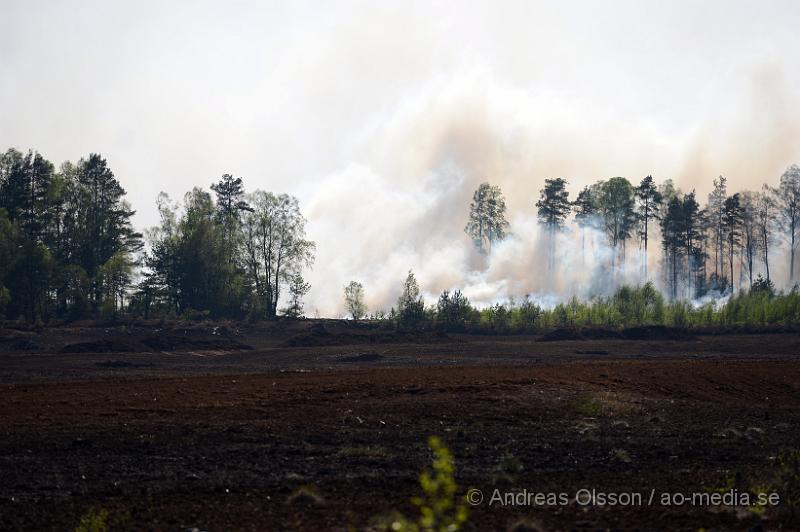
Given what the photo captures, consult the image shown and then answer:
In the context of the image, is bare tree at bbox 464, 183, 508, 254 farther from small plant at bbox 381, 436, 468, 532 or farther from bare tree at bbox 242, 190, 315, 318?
small plant at bbox 381, 436, 468, 532

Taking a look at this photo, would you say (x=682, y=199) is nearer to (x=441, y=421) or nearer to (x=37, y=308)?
(x=37, y=308)

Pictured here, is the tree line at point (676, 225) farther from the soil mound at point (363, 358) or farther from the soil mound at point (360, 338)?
the soil mound at point (363, 358)

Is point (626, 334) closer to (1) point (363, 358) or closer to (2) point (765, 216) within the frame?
(1) point (363, 358)

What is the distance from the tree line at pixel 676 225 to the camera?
95.4m

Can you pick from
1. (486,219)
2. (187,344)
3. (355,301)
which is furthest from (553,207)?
(187,344)

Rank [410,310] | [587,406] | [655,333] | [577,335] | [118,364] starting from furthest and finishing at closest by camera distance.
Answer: [410,310] < [577,335] < [655,333] < [118,364] < [587,406]

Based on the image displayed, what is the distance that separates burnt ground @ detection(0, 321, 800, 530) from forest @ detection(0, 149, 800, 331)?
34.4m

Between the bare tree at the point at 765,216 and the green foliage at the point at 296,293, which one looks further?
the bare tree at the point at 765,216

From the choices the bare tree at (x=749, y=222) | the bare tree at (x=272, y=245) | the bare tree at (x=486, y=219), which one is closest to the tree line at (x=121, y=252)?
the bare tree at (x=272, y=245)

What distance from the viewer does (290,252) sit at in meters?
85.3

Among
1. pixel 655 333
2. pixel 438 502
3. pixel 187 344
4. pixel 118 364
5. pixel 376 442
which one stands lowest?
pixel 376 442

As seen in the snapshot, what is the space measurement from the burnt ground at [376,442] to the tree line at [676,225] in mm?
60278

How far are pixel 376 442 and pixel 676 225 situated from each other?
80809 mm

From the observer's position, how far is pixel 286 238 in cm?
8588
